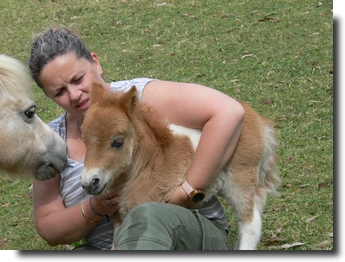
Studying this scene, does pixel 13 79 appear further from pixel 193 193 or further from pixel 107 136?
pixel 193 193

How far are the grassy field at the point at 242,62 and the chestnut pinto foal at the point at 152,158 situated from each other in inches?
36.8

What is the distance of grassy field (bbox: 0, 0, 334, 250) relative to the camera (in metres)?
5.06

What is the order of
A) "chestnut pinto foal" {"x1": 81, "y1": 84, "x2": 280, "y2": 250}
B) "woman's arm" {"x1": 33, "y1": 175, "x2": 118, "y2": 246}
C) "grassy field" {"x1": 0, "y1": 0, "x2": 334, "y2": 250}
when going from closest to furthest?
"chestnut pinto foal" {"x1": 81, "y1": 84, "x2": 280, "y2": 250}
"woman's arm" {"x1": 33, "y1": 175, "x2": 118, "y2": 246}
"grassy field" {"x1": 0, "y1": 0, "x2": 334, "y2": 250}

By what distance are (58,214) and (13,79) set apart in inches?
44.5

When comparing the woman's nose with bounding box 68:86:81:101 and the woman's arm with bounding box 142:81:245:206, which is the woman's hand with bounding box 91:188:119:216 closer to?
the woman's arm with bounding box 142:81:245:206

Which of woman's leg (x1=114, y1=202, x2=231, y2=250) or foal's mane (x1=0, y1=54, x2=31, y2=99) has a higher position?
foal's mane (x1=0, y1=54, x2=31, y2=99)

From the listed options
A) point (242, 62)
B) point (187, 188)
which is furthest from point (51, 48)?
point (242, 62)

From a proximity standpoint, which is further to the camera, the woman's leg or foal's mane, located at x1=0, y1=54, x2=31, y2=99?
foal's mane, located at x1=0, y1=54, x2=31, y2=99

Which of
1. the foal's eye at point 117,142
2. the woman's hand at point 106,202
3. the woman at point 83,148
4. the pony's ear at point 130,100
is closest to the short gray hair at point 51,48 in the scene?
the woman at point 83,148

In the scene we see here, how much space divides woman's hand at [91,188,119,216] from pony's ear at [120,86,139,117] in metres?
0.53

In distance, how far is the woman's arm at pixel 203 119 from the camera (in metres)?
3.42

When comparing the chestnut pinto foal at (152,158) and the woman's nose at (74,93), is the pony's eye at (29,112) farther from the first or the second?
the chestnut pinto foal at (152,158)

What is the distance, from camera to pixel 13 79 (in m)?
4.10

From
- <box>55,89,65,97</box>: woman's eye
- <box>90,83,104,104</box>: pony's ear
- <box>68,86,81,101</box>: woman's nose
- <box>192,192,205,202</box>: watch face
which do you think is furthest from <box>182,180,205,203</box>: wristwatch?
<box>55,89,65,97</box>: woman's eye
